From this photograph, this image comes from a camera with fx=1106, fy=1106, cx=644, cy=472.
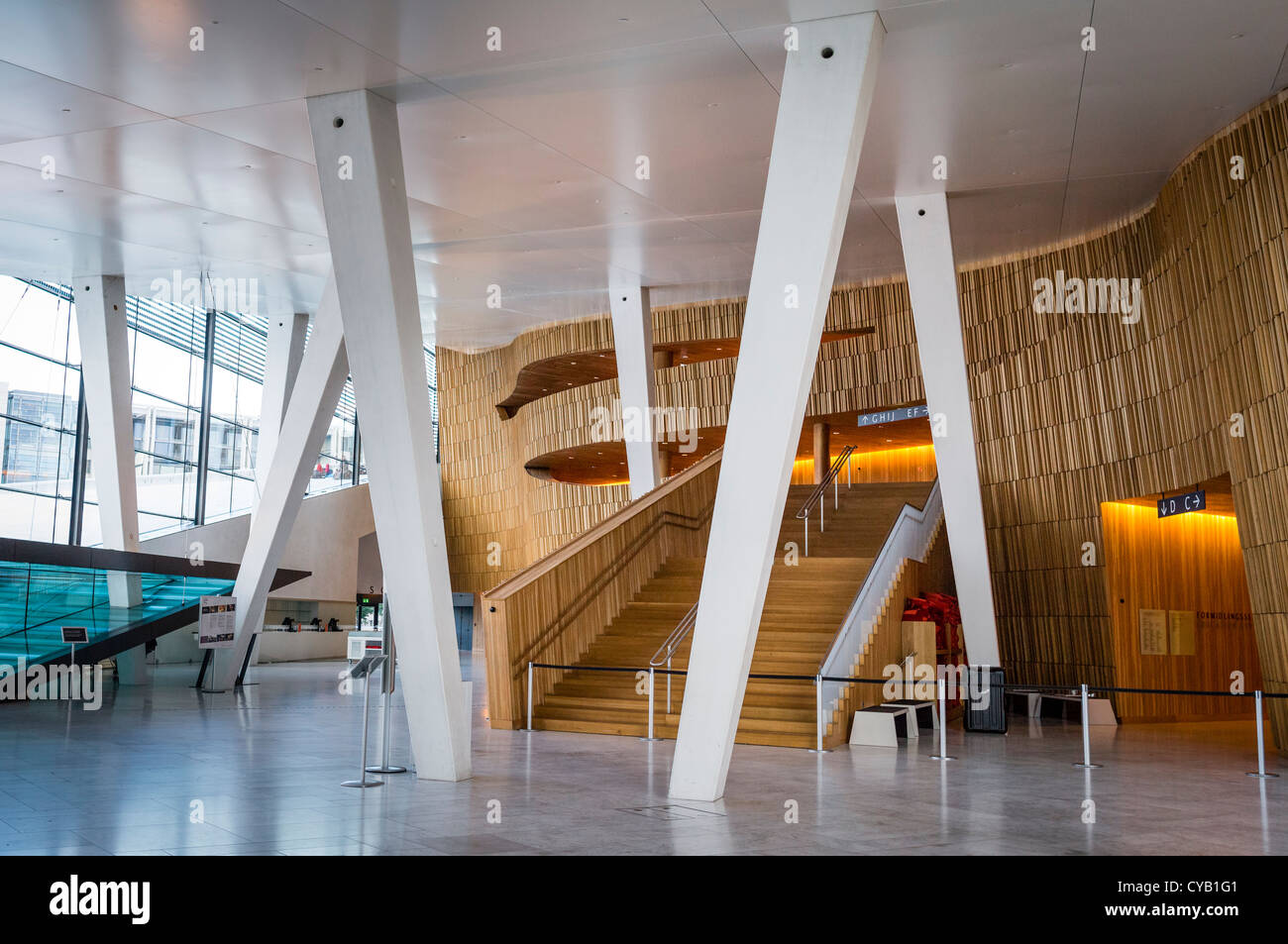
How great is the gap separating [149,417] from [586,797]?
2064 cm

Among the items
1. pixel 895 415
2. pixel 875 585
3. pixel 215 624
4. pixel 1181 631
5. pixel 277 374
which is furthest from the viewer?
pixel 895 415

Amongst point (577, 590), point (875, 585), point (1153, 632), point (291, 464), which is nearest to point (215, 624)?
point (291, 464)

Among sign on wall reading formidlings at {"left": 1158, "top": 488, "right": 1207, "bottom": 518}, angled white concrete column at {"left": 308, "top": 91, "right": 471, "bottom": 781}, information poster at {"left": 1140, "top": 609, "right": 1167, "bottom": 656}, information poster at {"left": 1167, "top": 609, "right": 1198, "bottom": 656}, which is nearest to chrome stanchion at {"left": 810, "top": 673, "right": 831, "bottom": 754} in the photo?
angled white concrete column at {"left": 308, "top": 91, "right": 471, "bottom": 781}

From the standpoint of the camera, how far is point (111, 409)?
62.5ft

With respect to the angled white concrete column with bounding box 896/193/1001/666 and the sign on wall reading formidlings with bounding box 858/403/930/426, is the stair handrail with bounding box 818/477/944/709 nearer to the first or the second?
the angled white concrete column with bounding box 896/193/1001/666

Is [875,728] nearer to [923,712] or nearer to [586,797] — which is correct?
[923,712]

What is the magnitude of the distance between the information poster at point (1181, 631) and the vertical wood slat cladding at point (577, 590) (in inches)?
315

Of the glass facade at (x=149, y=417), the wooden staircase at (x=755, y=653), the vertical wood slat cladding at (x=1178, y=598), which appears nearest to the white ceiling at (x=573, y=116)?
the glass facade at (x=149, y=417)

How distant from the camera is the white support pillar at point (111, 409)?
18.9 metres

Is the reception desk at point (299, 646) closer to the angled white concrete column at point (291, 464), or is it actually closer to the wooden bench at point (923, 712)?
the angled white concrete column at point (291, 464)

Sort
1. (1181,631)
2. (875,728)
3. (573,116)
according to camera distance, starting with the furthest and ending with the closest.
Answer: (1181,631) < (875,728) < (573,116)

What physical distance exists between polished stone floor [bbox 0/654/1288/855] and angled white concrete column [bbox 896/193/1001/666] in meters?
2.19

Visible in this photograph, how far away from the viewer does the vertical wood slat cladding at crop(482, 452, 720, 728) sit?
13.4 m
